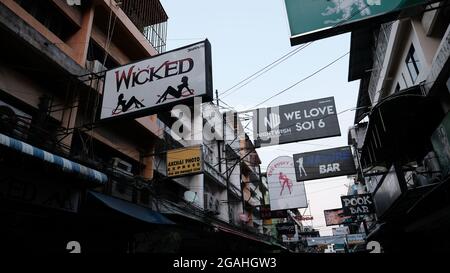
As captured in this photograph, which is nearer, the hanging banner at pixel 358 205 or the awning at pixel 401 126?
the awning at pixel 401 126

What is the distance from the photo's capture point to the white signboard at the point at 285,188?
69.2 feet

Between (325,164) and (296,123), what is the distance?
463 centimetres

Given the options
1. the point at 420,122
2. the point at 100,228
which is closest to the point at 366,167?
the point at 420,122

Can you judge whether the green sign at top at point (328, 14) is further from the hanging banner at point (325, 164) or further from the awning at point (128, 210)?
the hanging banner at point (325, 164)

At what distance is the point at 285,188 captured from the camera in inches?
838

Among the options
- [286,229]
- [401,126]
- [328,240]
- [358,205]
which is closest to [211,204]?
[358,205]

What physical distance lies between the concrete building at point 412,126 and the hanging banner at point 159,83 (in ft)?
15.9

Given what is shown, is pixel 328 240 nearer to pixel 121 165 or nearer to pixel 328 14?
pixel 121 165

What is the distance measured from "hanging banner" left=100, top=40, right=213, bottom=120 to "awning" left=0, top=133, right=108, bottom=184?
1.77 m

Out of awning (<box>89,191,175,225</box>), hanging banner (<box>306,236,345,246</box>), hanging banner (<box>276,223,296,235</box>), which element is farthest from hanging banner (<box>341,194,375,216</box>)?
hanging banner (<box>306,236,345,246</box>)

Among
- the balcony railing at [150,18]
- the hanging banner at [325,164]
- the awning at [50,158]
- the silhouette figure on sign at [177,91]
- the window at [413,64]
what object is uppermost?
the balcony railing at [150,18]

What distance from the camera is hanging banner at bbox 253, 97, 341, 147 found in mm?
12279

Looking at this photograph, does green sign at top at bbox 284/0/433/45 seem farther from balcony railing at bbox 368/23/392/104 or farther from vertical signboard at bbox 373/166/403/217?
balcony railing at bbox 368/23/392/104

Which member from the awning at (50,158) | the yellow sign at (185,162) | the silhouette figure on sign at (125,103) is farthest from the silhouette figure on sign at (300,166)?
the awning at (50,158)
